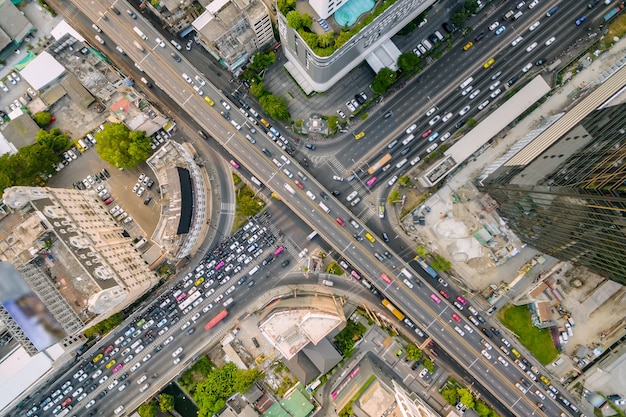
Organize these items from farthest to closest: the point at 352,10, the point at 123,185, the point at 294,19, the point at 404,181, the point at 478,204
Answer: the point at 123,185
the point at 478,204
the point at 404,181
the point at 352,10
the point at 294,19

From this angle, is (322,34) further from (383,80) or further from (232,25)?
(232,25)

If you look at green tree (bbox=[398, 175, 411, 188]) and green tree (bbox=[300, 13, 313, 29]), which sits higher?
green tree (bbox=[300, 13, 313, 29])

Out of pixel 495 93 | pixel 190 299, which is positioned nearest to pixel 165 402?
pixel 190 299

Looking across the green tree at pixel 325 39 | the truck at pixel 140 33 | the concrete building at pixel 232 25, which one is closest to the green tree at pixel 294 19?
the green tree at pixel 325 39

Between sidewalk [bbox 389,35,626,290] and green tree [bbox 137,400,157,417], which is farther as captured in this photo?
sidewalk [bbox 389,35,626,290]

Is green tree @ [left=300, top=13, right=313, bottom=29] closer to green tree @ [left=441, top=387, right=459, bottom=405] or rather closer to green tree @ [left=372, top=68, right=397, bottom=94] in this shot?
green tree @ [left=372, top=68, right=397, bottom=94]

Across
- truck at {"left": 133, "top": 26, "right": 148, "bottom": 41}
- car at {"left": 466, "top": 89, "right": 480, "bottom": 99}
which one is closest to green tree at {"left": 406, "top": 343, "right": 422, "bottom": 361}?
car at {"left": 466, "top": 89, "right": 480, "bottom": 99}
